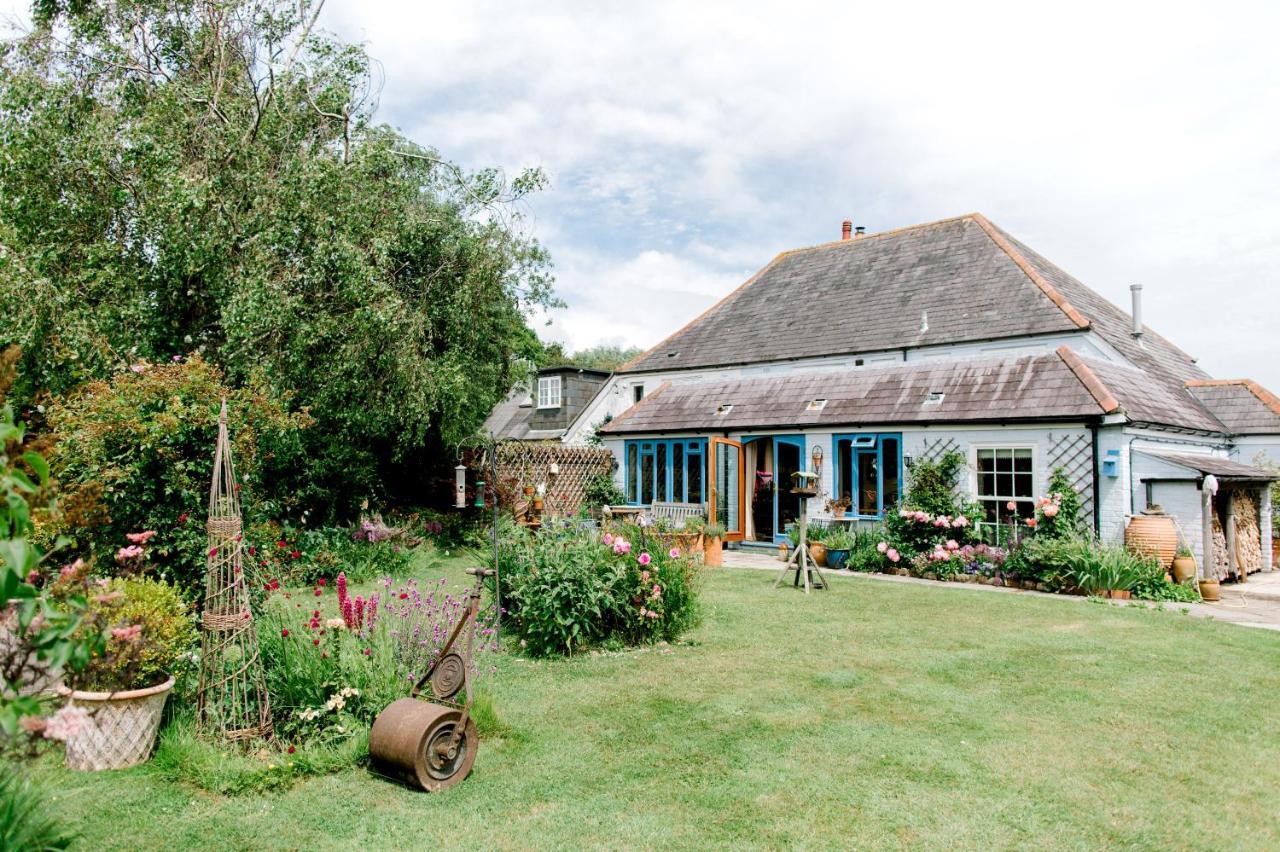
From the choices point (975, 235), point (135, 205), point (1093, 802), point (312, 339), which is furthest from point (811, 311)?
point (1093, 802)

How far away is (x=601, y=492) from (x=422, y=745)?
15.3 meters

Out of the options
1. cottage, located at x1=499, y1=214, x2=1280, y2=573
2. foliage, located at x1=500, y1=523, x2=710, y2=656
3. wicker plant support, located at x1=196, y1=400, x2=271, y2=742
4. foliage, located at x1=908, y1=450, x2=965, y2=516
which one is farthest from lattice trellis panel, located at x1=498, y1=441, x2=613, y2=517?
wicker plant support, located at x1=196, y1=400, x2=271, y2=742

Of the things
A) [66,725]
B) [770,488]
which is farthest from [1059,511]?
[66,725]

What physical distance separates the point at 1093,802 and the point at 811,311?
17.2 metres

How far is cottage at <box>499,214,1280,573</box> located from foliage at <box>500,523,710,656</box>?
807 cm

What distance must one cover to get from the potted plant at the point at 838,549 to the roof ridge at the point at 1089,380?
488 cm

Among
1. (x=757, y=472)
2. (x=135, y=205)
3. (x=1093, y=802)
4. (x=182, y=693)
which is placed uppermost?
(x=135, y=205)

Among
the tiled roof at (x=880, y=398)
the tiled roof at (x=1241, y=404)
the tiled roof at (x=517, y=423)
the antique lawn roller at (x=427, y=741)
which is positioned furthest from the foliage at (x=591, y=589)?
the tiled roof at (x=517, y=423)

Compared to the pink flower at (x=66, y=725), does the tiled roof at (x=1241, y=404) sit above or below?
above

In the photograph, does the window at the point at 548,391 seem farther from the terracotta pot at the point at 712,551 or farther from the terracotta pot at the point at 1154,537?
the terracotta pot at the point at 1154,537

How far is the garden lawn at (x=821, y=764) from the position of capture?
4156 mm

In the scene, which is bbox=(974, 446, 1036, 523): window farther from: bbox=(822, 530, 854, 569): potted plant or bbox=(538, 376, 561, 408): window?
bbox=(538, 376, 561, 408): window

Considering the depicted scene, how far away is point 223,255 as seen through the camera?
1184 centimetres

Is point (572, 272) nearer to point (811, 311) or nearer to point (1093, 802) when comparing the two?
point (811, 311)
